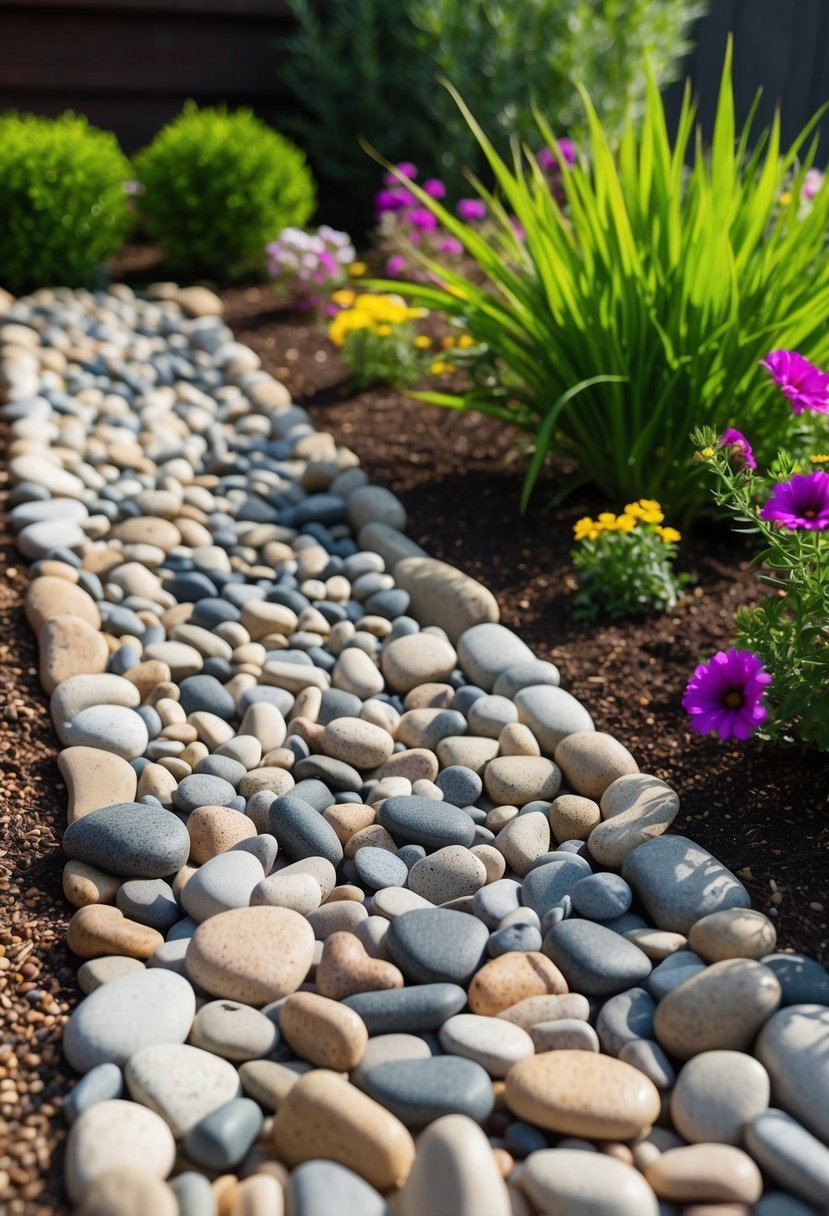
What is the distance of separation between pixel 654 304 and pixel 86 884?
1.70 metres

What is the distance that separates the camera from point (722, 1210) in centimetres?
133

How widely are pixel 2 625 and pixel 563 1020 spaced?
1493 millimetres

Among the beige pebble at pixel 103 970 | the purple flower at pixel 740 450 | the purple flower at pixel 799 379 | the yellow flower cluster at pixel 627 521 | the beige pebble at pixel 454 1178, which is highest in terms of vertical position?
the purple flower at pixel 799 379

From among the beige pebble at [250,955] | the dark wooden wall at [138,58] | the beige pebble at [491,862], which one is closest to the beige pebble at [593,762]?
the beige pebble at [491,862]

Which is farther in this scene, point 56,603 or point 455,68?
point 455,68

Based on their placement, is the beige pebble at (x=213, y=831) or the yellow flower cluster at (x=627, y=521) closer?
the beige pebble at (x=213, y=831)

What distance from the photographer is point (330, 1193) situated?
1.32m

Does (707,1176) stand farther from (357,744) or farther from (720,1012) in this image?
(357,744)

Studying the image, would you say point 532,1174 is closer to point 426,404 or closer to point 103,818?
point 103,818

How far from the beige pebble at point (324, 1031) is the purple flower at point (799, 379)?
127 cm

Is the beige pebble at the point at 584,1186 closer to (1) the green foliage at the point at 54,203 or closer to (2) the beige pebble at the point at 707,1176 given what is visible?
(2) the beige pebble at the point at 707,1176

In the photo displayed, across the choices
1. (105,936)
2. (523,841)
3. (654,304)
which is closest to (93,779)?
(105,936)

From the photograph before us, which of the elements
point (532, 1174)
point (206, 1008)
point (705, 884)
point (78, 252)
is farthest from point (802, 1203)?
point (78, 252)

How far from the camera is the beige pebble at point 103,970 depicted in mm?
1644
